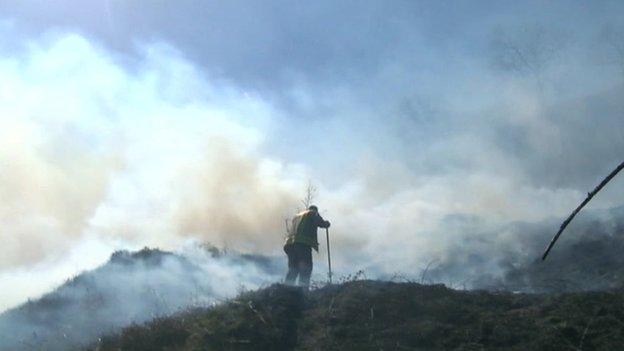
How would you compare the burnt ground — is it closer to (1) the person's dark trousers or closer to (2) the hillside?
(1) the person's dark trousers

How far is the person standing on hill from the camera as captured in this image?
13.8 m

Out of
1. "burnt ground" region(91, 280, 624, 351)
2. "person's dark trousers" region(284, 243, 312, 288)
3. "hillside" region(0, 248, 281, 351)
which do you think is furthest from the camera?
"hillside" region(0, 248, 281, 351)

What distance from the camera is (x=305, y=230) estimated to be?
14.0 m

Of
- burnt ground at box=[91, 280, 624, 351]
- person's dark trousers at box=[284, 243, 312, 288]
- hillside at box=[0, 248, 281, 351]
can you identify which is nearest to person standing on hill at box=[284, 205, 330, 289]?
person's dark trousers at box=[284, 243, 312, 288]

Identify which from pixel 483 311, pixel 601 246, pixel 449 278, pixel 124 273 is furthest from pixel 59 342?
pixel 601 246

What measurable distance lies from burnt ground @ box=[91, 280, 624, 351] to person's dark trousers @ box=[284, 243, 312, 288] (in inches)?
77.1

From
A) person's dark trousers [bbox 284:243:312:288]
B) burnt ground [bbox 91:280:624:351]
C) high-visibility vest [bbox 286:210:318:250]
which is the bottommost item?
burnt ground [bbox 91:280:624:351]

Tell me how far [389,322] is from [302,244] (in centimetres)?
412

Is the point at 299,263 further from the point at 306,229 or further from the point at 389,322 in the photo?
the point at 389,322

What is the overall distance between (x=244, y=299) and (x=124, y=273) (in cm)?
1193

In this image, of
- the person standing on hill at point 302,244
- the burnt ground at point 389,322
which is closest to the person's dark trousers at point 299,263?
the person standing on hill at point 302,244

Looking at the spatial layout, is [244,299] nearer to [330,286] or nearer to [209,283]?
[330,286]

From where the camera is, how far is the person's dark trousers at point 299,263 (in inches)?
541

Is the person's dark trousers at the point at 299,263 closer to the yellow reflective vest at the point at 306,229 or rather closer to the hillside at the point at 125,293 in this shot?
the yellow reflective vest at the point at 306,229
